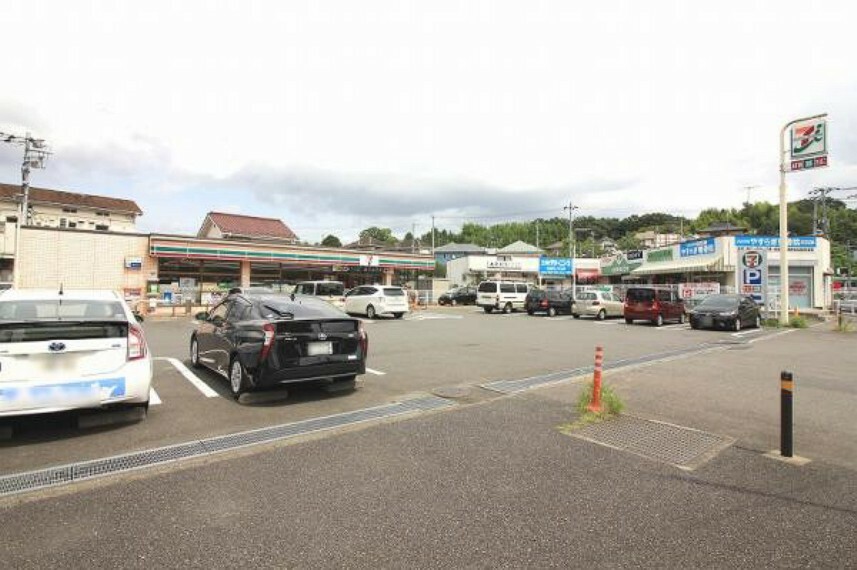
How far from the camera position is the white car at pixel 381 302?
2442 cm

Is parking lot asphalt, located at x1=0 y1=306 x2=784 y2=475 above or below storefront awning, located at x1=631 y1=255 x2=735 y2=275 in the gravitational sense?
below

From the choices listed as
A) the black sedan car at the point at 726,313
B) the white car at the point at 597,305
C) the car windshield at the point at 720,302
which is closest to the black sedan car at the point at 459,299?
the white car at the point at 597,305

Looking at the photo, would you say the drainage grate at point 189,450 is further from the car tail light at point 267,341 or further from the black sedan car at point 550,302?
the black sedan car at point 550,302

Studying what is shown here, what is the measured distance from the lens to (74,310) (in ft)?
19.4

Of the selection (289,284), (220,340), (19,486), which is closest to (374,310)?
(289,284)

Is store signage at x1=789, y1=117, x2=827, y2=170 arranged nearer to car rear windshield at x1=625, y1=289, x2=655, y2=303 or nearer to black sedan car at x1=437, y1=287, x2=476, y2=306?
car rear windshield at x1=625, y1=289, x2=655, y2=303

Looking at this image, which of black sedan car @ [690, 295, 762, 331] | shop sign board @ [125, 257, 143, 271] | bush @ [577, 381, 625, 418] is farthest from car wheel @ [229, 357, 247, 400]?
shop sign board @ [125, 257, 143, 271]

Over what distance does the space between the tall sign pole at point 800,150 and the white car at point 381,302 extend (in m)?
16.9

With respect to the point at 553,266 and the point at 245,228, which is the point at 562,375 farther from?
the point at 553,266

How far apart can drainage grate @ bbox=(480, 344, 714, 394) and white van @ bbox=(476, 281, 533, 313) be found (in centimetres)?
1827

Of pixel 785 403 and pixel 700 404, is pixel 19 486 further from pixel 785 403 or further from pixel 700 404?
pixel 700 404

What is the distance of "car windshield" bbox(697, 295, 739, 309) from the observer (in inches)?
798

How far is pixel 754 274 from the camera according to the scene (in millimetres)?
23672

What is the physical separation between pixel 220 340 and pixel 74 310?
229 centimetres
